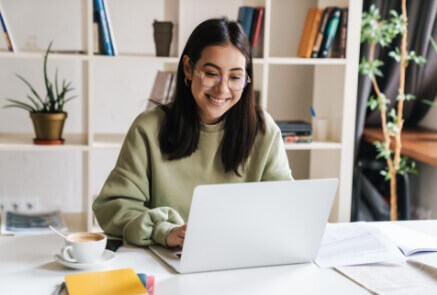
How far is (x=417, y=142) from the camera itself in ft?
10.9

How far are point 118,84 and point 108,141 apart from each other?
364 millimetres

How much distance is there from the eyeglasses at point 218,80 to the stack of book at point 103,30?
116cm

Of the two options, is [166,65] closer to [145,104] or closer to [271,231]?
[145,104]

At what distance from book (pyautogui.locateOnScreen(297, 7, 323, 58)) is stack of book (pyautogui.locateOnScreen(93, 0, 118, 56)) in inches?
35.0

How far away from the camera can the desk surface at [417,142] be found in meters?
3.06

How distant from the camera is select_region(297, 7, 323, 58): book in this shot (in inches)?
118

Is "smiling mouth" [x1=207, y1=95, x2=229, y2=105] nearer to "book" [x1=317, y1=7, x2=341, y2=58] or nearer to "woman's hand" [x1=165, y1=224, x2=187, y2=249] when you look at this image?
"woman's hand" [x1=165, y1=224, x2=187, y2=249]

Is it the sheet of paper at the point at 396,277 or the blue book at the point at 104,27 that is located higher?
the blue book at the point at 104,27

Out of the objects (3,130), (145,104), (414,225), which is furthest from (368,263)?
(3,130)

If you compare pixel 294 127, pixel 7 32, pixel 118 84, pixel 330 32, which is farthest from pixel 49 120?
pixel 330 32

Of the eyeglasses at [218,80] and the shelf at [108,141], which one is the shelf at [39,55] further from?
the eyeglasses at [218,80]

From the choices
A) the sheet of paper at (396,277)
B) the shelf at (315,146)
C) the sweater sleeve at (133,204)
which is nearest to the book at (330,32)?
the shelf at (315,146)

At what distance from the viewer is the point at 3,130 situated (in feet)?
10.2

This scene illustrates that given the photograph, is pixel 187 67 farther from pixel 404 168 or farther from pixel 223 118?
pixel 404 168
